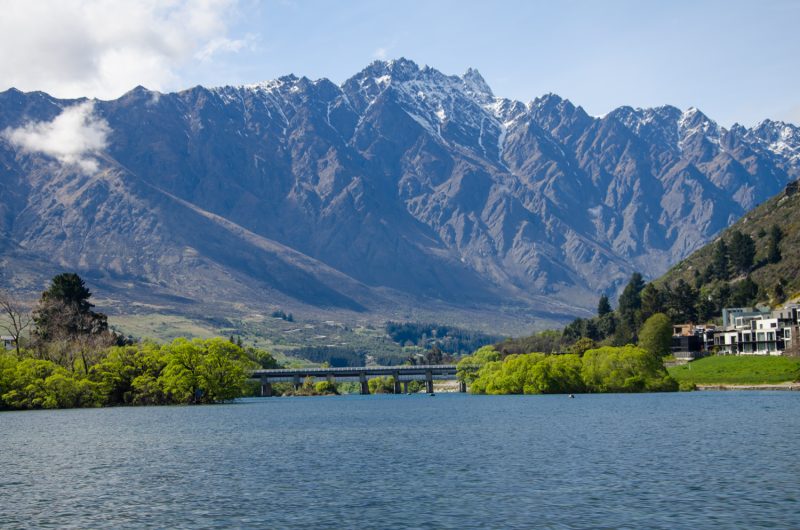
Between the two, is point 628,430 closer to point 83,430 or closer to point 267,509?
point 267,509

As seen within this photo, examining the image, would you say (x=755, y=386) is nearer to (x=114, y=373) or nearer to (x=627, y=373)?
(x=627, y=373)

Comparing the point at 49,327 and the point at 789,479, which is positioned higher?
the point at 49,327

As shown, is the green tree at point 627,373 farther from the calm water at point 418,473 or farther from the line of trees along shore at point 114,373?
the line of trees along shore at point 114,373

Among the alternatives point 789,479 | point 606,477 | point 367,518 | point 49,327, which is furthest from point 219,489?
point 49,327

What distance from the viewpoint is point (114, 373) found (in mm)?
168750

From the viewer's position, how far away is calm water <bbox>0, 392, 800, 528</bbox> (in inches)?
2072

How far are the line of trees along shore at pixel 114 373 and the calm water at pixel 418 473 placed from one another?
43879mm

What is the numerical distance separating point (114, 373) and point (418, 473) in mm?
110453

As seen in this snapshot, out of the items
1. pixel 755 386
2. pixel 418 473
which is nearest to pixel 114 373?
pixel 418 473

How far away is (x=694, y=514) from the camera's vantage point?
51000mm

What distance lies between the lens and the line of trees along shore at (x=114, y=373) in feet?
528

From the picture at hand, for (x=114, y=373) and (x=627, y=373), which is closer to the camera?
(x=114, y=373)

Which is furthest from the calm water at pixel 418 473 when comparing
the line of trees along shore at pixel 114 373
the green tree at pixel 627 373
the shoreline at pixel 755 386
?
the green tree at pixel 627 373

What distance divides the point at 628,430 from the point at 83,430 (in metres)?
59.3
